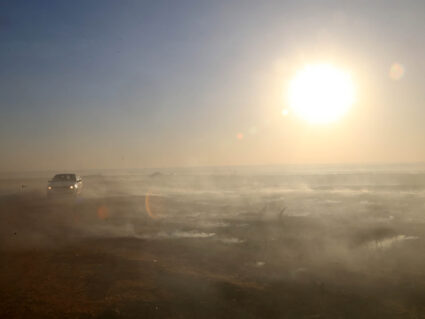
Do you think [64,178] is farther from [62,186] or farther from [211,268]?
[211,268]

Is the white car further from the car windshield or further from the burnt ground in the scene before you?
the burnt ground

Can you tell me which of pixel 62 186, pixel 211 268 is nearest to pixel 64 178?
pixel 62 186

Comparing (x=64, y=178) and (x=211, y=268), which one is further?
(x=64, y=178)

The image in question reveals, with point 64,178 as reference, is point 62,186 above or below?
below

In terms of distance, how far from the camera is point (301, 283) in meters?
9.04

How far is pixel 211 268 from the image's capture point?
33.9 feet

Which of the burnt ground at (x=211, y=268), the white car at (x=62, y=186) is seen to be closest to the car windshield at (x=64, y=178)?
the white car at (x=62, y=186)

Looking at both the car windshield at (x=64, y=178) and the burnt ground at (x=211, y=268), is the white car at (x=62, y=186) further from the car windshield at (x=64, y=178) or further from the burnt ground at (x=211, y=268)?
the burnt ground at (x=211, y=268)

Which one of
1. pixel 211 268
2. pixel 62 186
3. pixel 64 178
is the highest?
pixel 64 178

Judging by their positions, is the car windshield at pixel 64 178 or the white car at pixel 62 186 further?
the car windshield at pixel 64 178

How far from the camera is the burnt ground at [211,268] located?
7.53 meters

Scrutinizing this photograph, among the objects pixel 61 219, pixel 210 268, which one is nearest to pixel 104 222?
pixel 61 219

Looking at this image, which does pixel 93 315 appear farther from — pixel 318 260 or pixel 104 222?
pixel 104 222

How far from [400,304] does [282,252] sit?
15.6 ft
